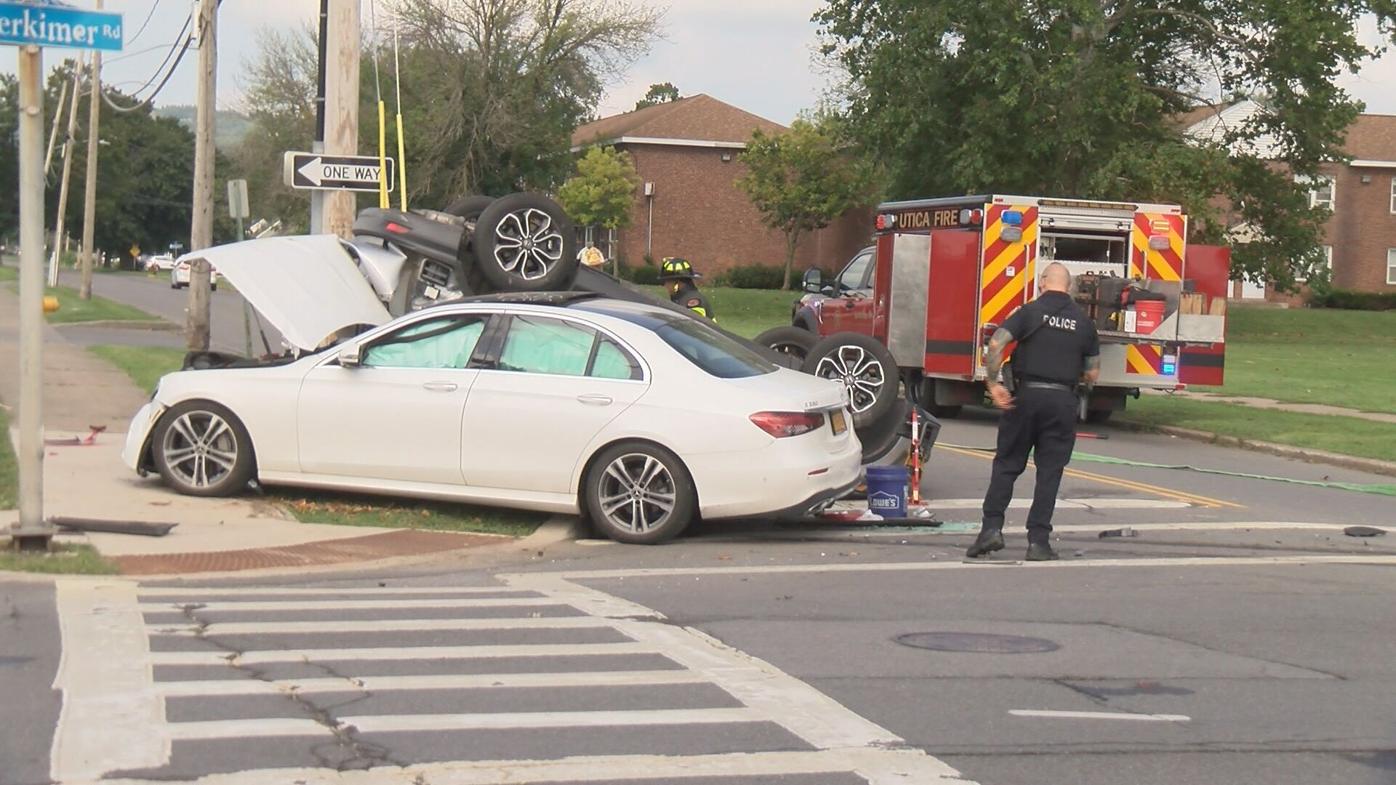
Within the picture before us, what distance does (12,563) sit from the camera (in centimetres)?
909

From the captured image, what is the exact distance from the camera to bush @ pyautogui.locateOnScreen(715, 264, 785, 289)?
65625 mm

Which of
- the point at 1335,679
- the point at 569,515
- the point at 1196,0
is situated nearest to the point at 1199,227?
the point at 1196,0

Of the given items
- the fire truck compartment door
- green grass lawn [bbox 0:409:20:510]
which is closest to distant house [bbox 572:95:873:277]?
the fire truck compartment door

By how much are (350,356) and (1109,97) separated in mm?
32312

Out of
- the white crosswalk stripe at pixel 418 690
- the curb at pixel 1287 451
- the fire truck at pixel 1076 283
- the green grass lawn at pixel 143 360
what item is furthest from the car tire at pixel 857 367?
the green grass lawn at pixel 143 360

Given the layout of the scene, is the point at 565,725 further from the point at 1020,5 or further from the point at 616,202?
the point at 616,202

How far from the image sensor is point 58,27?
8.96 m

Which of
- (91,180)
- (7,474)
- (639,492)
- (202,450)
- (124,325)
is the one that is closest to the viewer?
(639,492)

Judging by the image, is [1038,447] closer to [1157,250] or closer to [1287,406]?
[1157,250]

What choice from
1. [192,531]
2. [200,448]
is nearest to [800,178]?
[200,448]

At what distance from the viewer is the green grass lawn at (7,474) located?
437 inches

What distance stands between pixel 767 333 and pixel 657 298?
149 centimetres

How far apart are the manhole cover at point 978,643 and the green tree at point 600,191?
56.6 meters

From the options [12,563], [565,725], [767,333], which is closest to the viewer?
[565,725]
